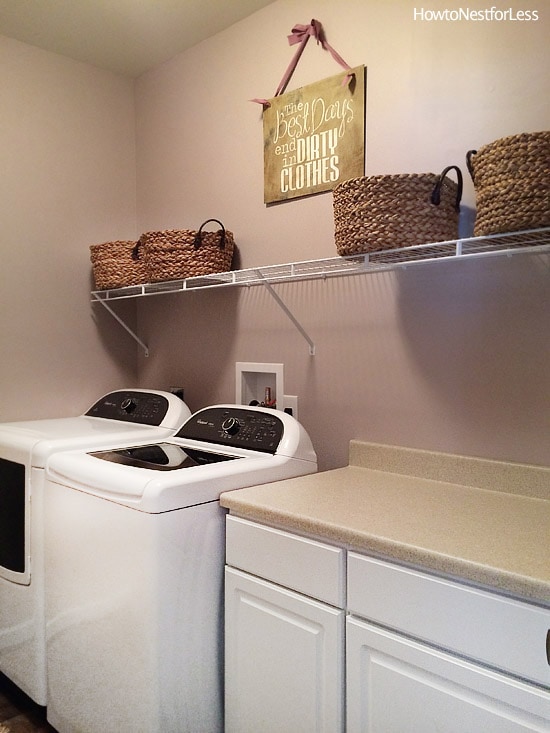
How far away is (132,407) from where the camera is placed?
2.47 m

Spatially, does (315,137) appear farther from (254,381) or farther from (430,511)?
(430,511)

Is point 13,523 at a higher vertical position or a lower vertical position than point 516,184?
lower

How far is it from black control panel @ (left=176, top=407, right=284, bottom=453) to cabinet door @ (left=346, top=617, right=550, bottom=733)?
72 cm

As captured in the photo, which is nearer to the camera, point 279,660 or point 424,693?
point 424,693

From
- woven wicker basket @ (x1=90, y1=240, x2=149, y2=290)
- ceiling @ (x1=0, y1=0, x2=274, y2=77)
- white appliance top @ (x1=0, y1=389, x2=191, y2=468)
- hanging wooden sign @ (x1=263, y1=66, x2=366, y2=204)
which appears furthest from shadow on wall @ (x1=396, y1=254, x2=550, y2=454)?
ceiling @ (x1=0, y1=0, x2=274, y2=77)

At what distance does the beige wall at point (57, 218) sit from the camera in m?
2.44

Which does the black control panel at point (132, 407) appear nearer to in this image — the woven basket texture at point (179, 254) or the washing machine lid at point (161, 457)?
the washing machine lid at point (161, 457)

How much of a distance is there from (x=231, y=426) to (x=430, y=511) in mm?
798

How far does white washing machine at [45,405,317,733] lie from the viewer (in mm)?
1485

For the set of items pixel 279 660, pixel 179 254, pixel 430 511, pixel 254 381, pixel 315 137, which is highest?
pixel 315 137

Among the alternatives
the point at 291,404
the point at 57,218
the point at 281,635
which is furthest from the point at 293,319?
the point at 57,218

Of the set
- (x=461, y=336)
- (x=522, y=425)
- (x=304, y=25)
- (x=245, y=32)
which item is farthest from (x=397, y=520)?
(x=245, y=32)

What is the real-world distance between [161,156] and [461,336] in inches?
66.6

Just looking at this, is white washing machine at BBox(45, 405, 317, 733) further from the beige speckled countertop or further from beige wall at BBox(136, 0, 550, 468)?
beige wall at BBox(136, 0, 550, 468)
